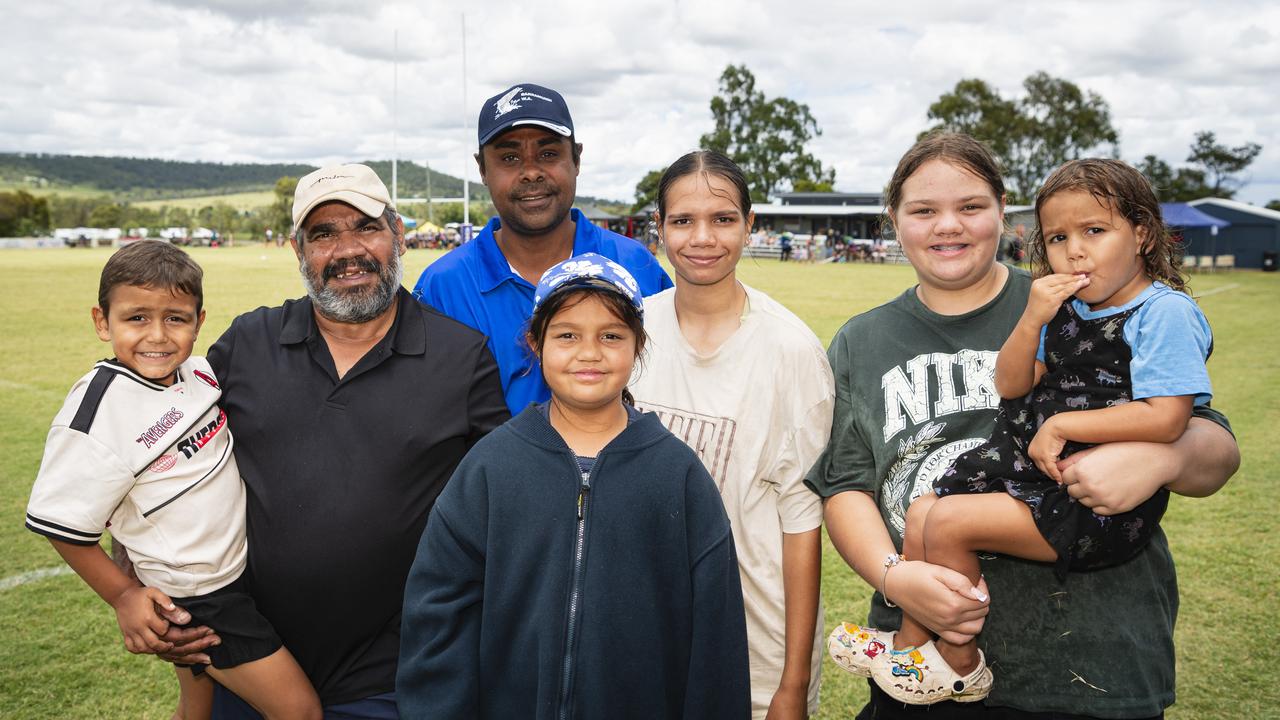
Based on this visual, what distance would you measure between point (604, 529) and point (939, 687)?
3.56 feet

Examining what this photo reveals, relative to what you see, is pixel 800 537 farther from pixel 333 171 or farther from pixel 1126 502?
pixel 333 171

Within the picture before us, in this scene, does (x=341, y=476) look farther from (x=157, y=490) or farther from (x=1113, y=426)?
(x=1113, y=426)

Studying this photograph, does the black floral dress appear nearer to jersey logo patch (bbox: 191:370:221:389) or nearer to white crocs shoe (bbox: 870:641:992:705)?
white crocs shoe (bbox: 870:641:992:705)

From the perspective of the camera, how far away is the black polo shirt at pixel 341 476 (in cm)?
275

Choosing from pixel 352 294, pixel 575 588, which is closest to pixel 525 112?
pixel 352 294

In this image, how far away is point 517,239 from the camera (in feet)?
11.9

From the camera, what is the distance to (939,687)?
239cm

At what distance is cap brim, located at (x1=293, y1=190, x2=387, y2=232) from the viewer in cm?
295

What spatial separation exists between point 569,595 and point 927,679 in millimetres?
1081

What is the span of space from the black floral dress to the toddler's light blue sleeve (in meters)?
0.06

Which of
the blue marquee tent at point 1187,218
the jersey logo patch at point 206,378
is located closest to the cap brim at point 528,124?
the jersey logo patch at point 206,378

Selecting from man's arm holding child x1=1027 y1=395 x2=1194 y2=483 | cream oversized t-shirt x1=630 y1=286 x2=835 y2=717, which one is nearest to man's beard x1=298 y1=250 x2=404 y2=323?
cream oversized t-shirt x1=630 y1=286 x2=835 y2=717

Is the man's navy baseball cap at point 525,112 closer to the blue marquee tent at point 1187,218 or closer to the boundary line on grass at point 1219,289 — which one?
the boundary line on grass at point 1219,289

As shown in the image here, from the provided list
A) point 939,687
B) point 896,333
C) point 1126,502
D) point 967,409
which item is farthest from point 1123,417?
point 939,687
